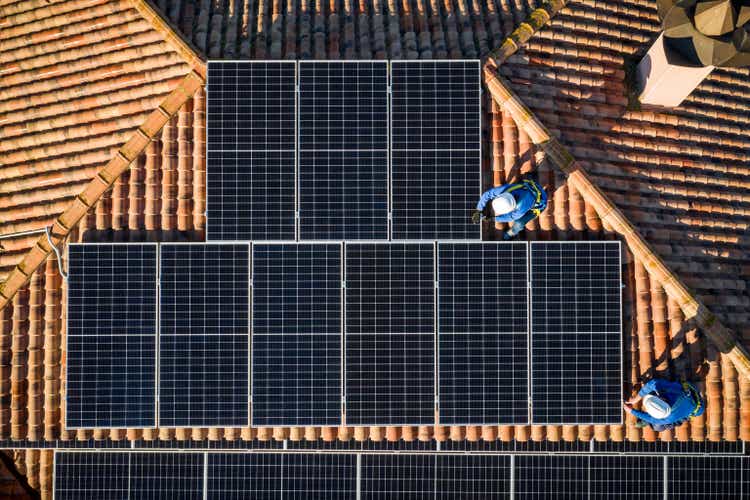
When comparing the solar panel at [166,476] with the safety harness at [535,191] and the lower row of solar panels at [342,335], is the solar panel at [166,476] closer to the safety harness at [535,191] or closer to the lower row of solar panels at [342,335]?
the lower row of solar panels at [342,335]

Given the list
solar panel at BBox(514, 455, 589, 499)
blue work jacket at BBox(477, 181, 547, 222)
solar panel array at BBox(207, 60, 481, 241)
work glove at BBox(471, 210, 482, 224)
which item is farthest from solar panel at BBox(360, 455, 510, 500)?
blue work jacket at BBox(477, 181, 547, 222)

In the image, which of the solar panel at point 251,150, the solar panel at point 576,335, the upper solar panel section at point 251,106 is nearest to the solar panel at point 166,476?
the solar panel at point 251,150

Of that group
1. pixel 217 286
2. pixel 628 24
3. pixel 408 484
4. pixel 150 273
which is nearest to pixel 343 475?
pixel 408 484

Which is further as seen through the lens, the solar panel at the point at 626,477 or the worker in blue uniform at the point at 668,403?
the solar panel at the point at 626,477

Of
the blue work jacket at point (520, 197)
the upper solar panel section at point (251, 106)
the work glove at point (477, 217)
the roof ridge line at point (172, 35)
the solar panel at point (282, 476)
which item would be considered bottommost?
the solar panel at point (282, 476)

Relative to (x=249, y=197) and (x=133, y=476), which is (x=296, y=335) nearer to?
(x=249, y=197)

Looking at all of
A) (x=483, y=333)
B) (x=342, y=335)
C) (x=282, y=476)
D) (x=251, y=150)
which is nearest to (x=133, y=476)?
(x=282, y=476)

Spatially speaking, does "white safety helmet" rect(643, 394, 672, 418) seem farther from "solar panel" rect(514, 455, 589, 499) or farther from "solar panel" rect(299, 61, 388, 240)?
"solar panel" rect(299, 61, 388, 240)
